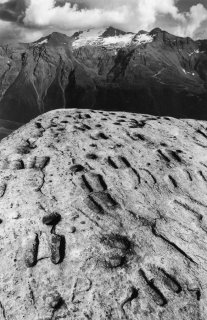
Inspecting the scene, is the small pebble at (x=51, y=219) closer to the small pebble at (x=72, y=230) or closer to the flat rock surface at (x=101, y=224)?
the flat rock surface at (x=101, y=224)

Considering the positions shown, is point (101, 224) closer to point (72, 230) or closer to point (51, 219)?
point (72, 230)

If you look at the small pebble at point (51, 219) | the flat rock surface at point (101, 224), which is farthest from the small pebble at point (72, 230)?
the small pebble at point (51, 219)

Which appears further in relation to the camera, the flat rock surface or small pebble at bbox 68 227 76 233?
small pebble at bbox 68 227 76 233

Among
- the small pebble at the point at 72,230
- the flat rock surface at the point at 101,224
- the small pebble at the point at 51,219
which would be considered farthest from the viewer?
the small pebble at the point at 51,219

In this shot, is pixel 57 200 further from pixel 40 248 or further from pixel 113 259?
pixel 113 259

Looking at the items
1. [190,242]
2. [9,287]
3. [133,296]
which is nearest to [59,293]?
[9,287]

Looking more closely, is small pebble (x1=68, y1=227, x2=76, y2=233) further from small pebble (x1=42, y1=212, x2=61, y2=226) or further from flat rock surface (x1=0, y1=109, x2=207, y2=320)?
small pebble (x1=42, y1=212, x2=61, y2=226)

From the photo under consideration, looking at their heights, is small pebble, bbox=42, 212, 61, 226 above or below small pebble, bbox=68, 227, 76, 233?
above

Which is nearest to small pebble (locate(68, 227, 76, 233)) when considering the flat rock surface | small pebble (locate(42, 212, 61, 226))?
the flat rock surface
